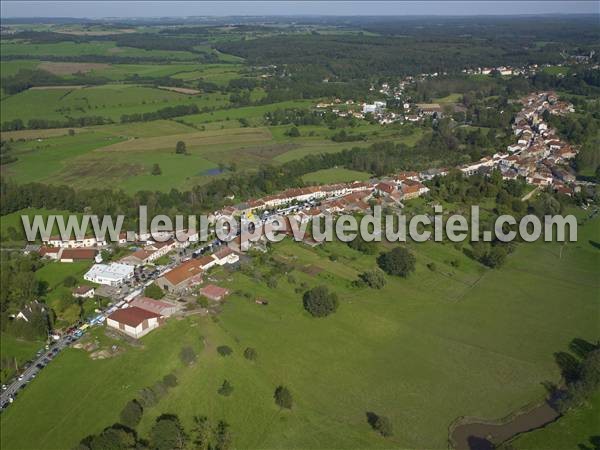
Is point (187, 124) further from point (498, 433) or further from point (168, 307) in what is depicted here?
point (498, 433)

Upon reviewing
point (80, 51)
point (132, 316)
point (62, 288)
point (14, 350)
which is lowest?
point (14, 350)

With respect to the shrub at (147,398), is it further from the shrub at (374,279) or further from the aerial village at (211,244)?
the shrub at (374,279)

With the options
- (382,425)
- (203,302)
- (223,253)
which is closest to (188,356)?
(203,302)

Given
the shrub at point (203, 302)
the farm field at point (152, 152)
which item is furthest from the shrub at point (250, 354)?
the farm field at point (152, 152)

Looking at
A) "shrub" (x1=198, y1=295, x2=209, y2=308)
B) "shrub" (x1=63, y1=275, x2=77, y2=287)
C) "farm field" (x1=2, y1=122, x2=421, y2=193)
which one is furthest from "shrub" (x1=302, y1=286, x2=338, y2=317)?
"farm field" (x1=2, y1=122, x2=421, y2=193)

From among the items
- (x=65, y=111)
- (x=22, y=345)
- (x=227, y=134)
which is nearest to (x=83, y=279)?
(x=22, y=345)

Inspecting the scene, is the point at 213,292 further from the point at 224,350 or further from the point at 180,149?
the point at 180,149
